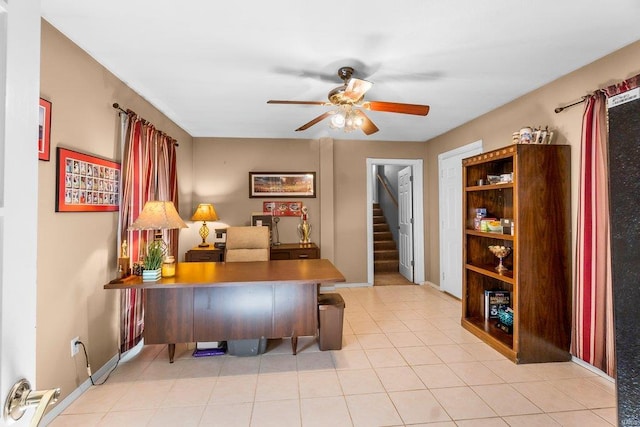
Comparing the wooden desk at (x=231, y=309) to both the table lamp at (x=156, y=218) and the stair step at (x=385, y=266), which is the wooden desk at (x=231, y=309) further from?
the stair step at (x=385, y=266)

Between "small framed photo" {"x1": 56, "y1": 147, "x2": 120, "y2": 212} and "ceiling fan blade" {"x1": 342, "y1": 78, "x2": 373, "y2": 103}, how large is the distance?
6.31 feet

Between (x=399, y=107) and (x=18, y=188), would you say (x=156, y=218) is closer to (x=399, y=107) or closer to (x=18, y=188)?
(x=18, y=188)

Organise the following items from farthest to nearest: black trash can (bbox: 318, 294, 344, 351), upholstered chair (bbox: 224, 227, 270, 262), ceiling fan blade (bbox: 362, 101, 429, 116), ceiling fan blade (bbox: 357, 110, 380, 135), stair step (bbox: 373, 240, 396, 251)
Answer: stair step (bbox: 373, 240, 396, 251) < upholstered chair (bbox: 224, 227, 270, 262) < black trash can (bbox: 318, 294, 344, 351) < ceiling fan blade (bbox: 357, 110, 380, 135) < ceiling fan blade (bbox: 362, 101, 429, 116)

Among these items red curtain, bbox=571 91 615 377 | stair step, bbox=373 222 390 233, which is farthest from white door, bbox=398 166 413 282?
red curtain, bbox=571 91 615 377

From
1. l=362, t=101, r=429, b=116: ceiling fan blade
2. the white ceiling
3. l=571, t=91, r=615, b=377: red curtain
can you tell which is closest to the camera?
the white ceiling

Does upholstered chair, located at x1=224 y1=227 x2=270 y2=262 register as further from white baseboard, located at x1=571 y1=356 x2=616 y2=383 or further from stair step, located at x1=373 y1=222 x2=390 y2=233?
stair step, located at x1=373 y1=222 x2=390 y2=233

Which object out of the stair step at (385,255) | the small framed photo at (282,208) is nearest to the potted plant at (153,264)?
the small framed photo at (282,208)

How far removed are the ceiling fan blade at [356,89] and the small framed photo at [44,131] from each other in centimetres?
187

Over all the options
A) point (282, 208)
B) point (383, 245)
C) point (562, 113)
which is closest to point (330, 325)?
point (282, 208)

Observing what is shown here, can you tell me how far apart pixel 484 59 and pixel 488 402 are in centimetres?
245

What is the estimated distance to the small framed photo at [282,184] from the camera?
189 inches

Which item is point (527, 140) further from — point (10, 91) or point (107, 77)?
point (107, 77)

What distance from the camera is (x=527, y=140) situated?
2.67m

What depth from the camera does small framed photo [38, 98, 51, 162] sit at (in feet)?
5.86
